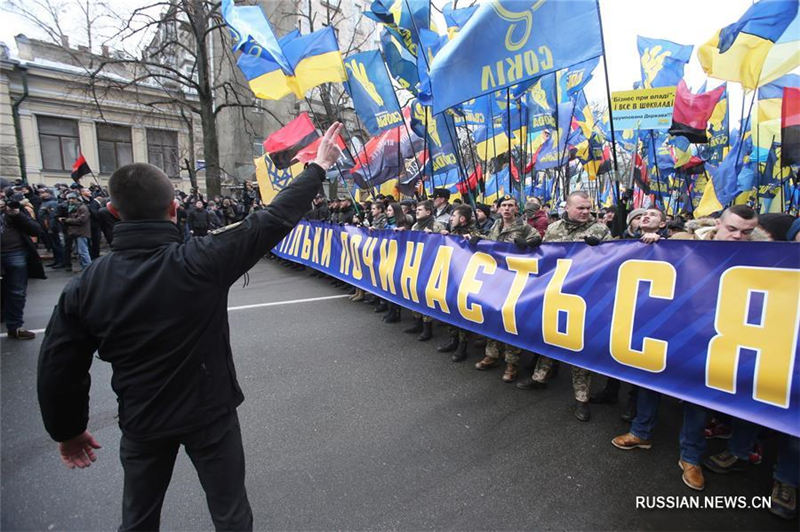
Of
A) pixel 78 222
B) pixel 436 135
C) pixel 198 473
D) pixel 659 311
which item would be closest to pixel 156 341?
pixel 198 473

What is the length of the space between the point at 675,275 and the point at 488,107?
5.32 m

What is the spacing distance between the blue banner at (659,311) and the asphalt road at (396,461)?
0.62 m

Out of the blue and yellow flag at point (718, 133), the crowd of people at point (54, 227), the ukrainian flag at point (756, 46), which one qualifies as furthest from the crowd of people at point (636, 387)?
the blue and yellow flag at point (718, 133)

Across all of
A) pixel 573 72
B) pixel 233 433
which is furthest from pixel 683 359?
pixel 573 72

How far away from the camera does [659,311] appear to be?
8.64 feet

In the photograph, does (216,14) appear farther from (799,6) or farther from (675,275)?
(675,275)

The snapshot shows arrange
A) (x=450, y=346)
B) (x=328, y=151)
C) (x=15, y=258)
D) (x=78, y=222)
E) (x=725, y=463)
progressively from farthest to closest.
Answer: (x=78, y=222) → (x=15, y=258) → (x=450, y=346) → (x=725, y=463) → (x=328, y=151)

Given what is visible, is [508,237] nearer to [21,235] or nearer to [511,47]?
[511,47]

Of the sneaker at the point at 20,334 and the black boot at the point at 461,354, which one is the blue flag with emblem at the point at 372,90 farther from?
the sneaker at the point at 20,334

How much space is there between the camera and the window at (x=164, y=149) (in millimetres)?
22578

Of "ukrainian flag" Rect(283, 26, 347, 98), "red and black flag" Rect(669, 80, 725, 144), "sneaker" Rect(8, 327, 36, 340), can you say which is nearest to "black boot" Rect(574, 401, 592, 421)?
"ukrainian flag" Rect(283, 26, 347, 98)

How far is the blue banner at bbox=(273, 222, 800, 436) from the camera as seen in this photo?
2.18m

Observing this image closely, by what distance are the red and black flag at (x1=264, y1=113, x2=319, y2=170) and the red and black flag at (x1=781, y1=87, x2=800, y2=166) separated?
6.20 m

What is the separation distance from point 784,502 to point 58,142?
27166 millimetres
